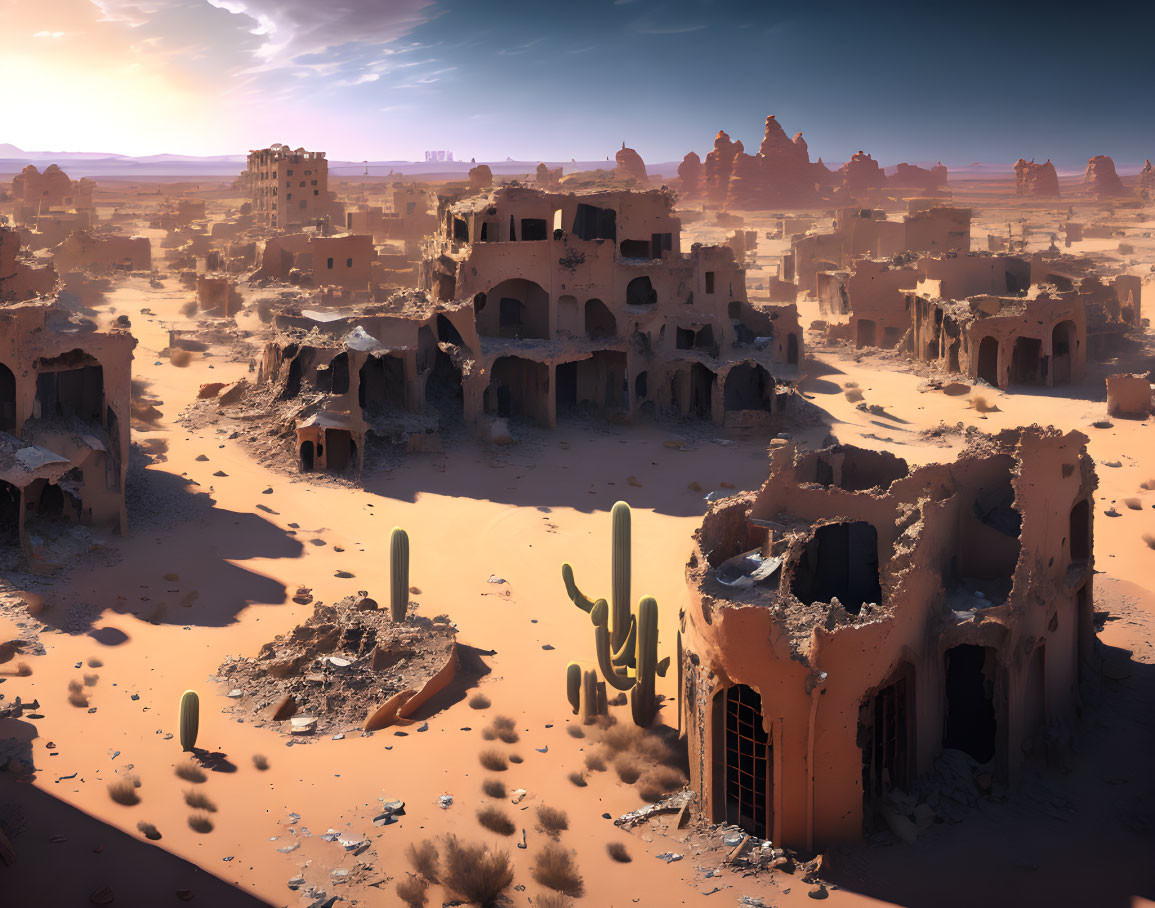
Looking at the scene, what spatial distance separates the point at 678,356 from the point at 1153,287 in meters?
41.2

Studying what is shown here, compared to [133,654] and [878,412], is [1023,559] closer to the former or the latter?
[133,654]

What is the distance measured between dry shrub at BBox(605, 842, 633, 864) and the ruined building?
2962 inches

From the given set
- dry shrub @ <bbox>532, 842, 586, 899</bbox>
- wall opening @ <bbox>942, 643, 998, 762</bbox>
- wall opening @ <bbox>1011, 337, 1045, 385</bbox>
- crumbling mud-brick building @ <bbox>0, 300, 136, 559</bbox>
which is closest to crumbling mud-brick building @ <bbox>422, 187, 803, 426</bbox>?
wall opening @ <bbox>1011, 337, 1045, 385</bbox>

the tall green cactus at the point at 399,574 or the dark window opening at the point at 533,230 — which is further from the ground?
the dark window opening at the point at 533,230

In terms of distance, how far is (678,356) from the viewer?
39.2 m

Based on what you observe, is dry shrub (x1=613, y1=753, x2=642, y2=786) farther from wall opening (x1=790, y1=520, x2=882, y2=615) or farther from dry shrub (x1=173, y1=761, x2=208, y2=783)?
dry shrub (x1=173, y1=761, x2=208, y2=783)

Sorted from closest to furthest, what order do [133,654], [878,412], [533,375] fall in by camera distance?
[133,654], [533,375], [878,412]

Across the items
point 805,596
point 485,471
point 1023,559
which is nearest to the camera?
point 1023,559

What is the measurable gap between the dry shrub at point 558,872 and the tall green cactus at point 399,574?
7.84 meters

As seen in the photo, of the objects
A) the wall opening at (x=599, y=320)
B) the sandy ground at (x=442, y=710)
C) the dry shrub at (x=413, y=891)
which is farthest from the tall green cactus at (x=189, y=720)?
the wall opening at (x=599, y=320)

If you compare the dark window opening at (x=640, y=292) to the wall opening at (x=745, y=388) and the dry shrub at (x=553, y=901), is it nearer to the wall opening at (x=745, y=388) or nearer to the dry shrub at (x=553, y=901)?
the wall opening at (x=745, y=388)

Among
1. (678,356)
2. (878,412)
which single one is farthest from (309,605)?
(878,412)

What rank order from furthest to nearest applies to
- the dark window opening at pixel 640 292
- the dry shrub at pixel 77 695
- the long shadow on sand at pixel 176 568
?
the dark window opening at pixel 640 292
the long shadow on sand at pixel 176 568
the dry shrub at pixel 77 695

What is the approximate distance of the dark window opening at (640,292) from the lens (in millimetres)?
41469
